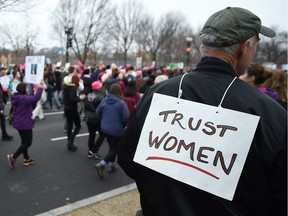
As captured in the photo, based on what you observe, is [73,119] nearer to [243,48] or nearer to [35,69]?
[35,69]

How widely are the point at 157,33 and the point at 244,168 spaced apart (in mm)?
42764

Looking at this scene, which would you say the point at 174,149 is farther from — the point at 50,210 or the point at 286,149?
the point at 50,210

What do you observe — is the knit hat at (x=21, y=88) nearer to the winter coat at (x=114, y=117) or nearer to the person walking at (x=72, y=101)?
the person walking at (x=72, y=101)

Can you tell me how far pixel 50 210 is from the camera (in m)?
3.78

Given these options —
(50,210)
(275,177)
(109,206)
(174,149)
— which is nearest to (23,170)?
(50,210)

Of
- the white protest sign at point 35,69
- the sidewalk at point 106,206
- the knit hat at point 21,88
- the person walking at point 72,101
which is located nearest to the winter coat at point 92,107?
the person walking at point 72,101

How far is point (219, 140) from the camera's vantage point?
52.6 inches

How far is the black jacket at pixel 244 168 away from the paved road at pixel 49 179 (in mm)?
2884

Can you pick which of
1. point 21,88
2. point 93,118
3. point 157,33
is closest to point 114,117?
point 93,118

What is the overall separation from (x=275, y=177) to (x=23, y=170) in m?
4.84

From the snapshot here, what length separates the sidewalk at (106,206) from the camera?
3.66 m

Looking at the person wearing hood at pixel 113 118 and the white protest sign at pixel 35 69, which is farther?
the white protest sign at pixel 35 69

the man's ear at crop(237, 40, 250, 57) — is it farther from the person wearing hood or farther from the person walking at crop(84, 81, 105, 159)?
the person walking at crop(84, 81, 105, 159)

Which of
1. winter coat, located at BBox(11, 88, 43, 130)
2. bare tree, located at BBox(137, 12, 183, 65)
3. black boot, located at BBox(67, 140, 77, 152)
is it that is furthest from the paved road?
bare tree, located at BBox(137, 12, 183, 65)
